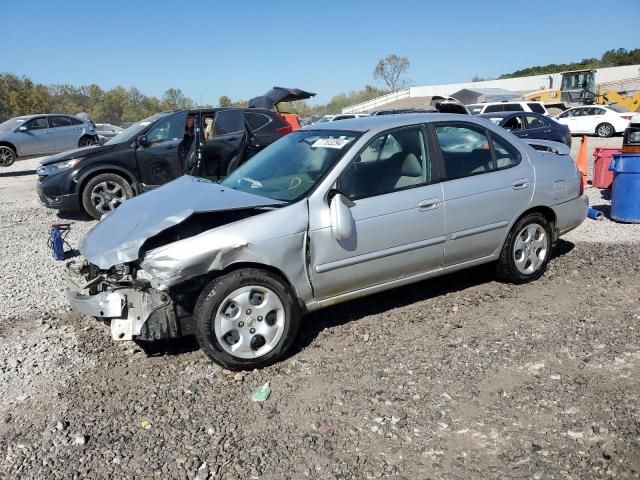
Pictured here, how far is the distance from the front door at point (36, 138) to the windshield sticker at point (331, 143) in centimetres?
1584

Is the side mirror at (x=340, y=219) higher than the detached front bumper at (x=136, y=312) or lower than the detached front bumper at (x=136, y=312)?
higher

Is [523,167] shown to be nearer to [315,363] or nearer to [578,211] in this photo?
[578,211]

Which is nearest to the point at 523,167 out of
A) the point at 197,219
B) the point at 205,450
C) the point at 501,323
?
the point at 501,323

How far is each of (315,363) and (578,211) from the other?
318 centimetres

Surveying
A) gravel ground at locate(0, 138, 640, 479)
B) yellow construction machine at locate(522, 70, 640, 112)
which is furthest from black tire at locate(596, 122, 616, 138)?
gravel ground at locate(0, 138, 640, 479)

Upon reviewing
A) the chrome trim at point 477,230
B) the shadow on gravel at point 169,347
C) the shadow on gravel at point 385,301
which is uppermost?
the chrome trim at point 477,230

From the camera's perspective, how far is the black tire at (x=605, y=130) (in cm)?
2433

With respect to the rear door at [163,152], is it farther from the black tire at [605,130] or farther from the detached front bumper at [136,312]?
the black tire at [605,130]

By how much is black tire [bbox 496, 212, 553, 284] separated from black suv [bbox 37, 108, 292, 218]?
4279mm

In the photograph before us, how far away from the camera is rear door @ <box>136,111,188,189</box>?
28.6 feet

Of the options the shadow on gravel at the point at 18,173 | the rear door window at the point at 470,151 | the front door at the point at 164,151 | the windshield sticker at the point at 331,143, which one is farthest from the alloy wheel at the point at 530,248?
the shadow on gravel at the point at 18,173

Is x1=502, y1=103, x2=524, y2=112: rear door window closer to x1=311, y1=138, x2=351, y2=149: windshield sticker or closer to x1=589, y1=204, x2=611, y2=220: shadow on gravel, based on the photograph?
x1=589, y1=204, x2=611, y2=220: shadow on gravel

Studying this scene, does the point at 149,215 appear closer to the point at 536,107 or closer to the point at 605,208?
the point at 605,208

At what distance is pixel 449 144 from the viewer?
15.3 feet
